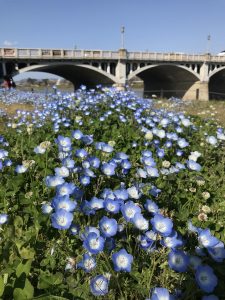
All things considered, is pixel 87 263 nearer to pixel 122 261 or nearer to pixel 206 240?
pixel 122 261

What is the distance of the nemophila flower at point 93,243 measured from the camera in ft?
6.10

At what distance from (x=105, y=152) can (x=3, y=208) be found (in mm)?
1326

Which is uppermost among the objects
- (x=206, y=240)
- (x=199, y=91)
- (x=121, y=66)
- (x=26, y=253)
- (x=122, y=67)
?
(x=121, y=66)

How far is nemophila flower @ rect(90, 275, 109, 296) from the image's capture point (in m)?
1.88

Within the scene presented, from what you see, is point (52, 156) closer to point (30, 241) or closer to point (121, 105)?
point (30, 241)

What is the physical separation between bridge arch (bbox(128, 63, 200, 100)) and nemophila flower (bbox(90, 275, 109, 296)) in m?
40.5

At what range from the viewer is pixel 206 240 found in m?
2.21

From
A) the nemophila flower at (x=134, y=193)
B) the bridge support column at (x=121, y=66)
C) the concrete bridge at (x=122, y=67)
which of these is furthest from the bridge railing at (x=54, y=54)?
the nemophila flower at (x=134, y=193)

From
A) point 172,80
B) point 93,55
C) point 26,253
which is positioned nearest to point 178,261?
point 26,253

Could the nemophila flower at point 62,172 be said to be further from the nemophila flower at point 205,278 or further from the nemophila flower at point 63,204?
the nemophila flower at point 205,278

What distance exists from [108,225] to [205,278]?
67 centimetres

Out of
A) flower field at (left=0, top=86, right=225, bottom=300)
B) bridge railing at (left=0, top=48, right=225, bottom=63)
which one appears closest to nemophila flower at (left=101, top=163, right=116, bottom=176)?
flower field at (left=0, top=86, right=225, bottom=300)

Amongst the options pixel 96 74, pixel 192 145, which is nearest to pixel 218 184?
pixel 192 145

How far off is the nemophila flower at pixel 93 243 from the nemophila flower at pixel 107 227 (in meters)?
0.12
